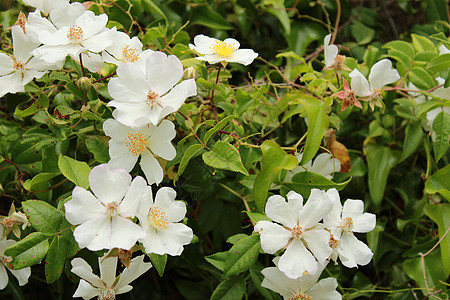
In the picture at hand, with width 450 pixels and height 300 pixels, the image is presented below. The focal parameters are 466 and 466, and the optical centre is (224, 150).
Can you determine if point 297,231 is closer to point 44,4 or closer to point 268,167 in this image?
point 268,167

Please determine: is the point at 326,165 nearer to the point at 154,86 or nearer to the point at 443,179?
the point at 443,179

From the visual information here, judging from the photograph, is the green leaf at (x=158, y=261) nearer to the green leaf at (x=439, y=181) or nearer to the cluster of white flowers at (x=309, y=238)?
the cluster of white flowers at (x=309, y=238)

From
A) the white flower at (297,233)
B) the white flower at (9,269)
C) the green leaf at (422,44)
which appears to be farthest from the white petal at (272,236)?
the green leaf at (422,44)

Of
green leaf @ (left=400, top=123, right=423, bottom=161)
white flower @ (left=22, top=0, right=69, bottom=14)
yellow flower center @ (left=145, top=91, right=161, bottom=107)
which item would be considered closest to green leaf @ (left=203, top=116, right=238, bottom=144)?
yellow flower center @ (left=145, top=91, right=161, bottom=107)

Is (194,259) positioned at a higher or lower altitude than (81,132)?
lower

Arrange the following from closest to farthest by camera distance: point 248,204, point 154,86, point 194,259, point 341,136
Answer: point 154,86 → point 248,204 → point 194,259 → point 341,136

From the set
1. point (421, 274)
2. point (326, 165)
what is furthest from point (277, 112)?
point (421, 274)
